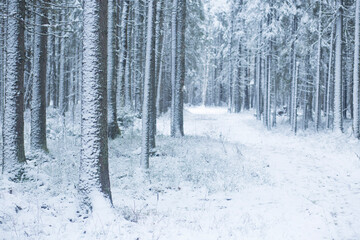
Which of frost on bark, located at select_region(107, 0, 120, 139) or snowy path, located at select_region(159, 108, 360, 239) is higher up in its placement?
frost on bark, located at select_region(107, 0, 120, 139)

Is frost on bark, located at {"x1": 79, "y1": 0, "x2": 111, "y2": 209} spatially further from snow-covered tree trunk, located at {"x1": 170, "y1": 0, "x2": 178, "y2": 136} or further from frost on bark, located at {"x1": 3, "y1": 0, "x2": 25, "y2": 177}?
snow-covered tree trunk, located at {"x1": 170, "y1": 0, "x2": 178, "y2": 136}

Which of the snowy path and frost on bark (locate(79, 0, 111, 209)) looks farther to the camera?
frost on bark (locate(79, 0, 111, 209))

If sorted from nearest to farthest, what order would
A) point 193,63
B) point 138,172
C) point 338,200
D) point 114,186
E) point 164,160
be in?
point 338,200, point 114,186, point 138,172, point 164,160, point 193,63

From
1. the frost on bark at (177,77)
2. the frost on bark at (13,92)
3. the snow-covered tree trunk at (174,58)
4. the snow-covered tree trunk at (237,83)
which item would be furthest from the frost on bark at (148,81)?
the snow-covered tree trunk at (237,83)

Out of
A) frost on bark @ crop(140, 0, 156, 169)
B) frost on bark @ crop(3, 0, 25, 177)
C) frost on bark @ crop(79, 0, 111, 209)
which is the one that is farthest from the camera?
frost on bark @ crop(140, 0, 156, 169)

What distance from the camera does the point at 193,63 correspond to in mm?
29188

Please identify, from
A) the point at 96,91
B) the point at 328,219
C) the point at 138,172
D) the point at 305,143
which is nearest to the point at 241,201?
the point at 328,219

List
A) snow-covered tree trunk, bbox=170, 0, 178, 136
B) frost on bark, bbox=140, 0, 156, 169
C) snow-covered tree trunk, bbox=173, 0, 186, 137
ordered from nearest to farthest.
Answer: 1. frost on bark, bbox=140, 0, 156, 169
2. snow-covered tree trunk, bbox=170, 0, 178, 136
3. snow-covered tree trunk, bbox=173, 0, 186, 137

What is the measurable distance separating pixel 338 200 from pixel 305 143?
8814mm

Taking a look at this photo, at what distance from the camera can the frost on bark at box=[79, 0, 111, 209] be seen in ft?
16.8

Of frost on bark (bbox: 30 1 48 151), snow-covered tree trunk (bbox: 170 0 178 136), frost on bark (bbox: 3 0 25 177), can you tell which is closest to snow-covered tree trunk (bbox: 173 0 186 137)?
snow-covered tree trunk (bbox: 170 0 178 136)

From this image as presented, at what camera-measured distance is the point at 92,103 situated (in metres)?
5.12

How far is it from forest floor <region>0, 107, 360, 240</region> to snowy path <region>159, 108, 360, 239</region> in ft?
0.06

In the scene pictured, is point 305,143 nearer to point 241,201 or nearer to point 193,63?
point 241,201
